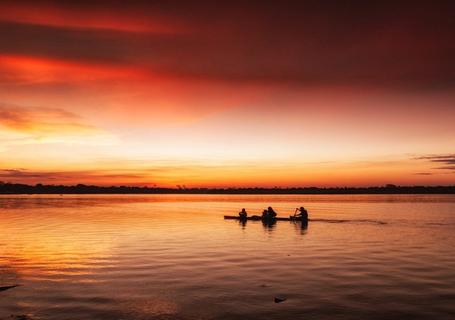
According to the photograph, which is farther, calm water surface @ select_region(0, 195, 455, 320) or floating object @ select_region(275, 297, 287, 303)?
floating object @ select_region(275, 297, 287, 303)

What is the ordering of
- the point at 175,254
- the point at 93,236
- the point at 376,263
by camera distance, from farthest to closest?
1. the point at 93,236
2. the point at 175,254
3. the point at 376,263

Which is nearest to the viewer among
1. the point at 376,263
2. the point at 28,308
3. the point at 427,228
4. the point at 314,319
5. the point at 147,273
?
the point at 314,319

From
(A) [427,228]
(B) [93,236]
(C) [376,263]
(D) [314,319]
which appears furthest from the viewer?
(A) [427,228]

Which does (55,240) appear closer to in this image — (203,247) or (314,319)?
(203,247)

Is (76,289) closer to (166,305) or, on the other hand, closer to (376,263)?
(166,305)

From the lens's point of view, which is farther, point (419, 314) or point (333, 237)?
point (333, 237)

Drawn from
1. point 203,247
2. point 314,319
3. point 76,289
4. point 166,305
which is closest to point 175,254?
point 203,247

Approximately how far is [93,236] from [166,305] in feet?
104

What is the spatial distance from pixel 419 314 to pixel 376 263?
12.7 m

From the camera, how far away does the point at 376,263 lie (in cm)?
3186

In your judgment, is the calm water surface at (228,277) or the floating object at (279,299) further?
the floating object at (279,299)

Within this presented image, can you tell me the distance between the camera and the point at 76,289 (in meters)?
24.1

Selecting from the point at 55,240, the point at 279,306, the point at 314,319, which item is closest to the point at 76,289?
the point at 279,306

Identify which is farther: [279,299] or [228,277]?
[228,277]
